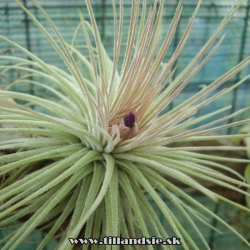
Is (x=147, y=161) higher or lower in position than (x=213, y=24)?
lower

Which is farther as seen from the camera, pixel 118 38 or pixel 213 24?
pixel 213 24

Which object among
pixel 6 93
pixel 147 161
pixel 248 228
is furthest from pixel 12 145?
pixel 248 228

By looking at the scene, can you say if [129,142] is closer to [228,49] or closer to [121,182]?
[121,182]

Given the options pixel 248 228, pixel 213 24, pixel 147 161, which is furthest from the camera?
pixel 213 24

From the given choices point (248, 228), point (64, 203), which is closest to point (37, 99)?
point (64, 203)

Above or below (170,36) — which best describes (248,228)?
below

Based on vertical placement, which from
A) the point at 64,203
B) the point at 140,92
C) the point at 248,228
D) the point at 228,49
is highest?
the point at 228,49

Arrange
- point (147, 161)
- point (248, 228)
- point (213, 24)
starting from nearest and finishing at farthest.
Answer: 1. point (147, 161)
2. point (248, 228)
3. point (213, 24)

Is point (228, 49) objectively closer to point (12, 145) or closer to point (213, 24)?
point (213, 24)

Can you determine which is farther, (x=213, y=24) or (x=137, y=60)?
(x=213, y=24)
